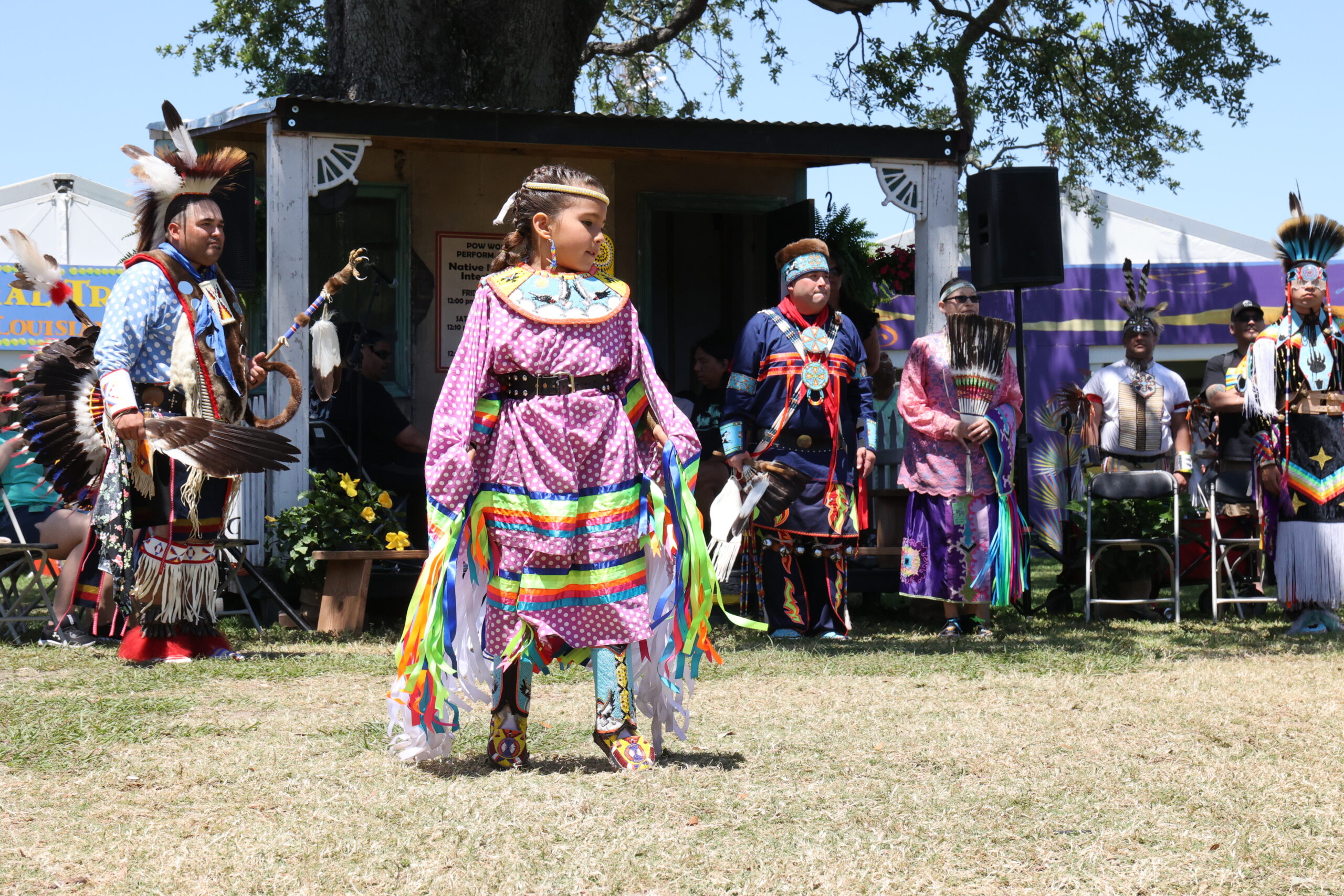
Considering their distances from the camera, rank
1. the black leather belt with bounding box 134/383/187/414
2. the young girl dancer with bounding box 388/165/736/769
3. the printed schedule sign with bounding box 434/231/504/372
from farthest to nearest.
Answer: the printed schedule sign with bounding box 434/231/504/372, the black leather belt with bounding box 134/383/187/414, the young girl dancer with bounding box 388/165/736/769

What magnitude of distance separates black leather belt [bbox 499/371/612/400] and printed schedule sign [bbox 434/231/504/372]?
641 cm

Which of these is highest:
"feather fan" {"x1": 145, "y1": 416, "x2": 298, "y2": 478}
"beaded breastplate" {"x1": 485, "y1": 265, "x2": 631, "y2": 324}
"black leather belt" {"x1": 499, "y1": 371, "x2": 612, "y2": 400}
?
"beaded breastplate" {"x1": 485, "y1": 265, "x2": 631, "y2": 324}

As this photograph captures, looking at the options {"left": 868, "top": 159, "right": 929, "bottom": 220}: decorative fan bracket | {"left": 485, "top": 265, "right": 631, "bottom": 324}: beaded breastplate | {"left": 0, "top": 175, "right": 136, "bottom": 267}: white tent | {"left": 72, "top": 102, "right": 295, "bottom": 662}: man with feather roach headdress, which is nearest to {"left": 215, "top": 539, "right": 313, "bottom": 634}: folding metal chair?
{"left": 72, "top": 102, "right": 295, "bottom": 662}: man with feather roach headdress

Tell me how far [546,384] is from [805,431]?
328cm

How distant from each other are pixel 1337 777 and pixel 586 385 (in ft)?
7.24

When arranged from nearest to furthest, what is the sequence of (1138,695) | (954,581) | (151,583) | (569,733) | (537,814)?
(537,814)
(569,733)
(1138,695)
(151,583)
(954,581)

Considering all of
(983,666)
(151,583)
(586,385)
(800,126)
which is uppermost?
(800,126)

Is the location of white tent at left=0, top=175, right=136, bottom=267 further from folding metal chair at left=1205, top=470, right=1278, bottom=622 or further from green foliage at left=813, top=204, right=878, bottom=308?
folding metal chair at left=1205, top=470, right=1278, bottom=622

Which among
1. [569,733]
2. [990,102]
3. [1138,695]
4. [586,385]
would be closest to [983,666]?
[1138,695]

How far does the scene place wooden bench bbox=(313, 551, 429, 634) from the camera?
24.7ft

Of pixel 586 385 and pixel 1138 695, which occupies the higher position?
pixel 586 385

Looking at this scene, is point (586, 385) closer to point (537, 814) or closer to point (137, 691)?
point (537, 814)

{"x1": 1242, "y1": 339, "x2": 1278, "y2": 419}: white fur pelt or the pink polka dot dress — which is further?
{"x1": 1242, "y1": 339, "x2": 1278, "y2": 419}: white fur pelt

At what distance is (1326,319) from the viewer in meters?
7.60
